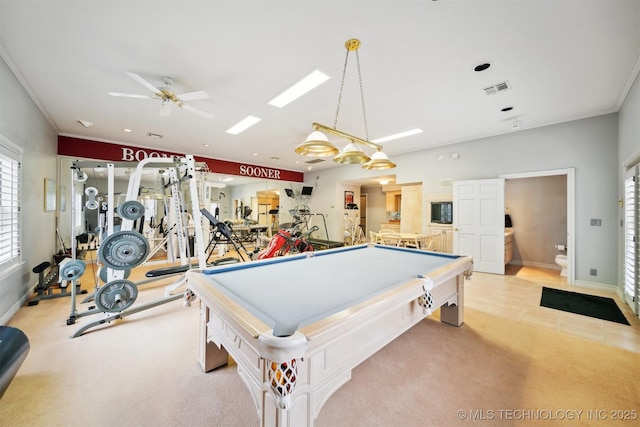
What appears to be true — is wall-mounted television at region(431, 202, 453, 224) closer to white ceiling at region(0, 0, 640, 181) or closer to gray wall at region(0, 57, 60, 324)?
white ceiling at region(0, 0, 640, 181)

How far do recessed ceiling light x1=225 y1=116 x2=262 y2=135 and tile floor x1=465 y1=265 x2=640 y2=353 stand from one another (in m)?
4.51

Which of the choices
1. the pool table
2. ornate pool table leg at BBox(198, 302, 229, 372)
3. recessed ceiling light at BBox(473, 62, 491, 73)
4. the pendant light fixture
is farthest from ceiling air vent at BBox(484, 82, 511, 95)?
ornate pool table leg at BBox(198, 302, 229, 372)

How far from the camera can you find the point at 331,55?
8.13ft

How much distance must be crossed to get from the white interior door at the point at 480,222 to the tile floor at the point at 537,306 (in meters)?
0.38

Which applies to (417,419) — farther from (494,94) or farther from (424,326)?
(494,94)

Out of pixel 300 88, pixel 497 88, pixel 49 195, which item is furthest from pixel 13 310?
pixel 497 88

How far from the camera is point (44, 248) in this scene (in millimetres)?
3932

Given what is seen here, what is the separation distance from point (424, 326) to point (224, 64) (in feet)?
12.3

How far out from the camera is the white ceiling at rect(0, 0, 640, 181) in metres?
1.96

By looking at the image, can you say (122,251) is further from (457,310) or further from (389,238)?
(389,238)

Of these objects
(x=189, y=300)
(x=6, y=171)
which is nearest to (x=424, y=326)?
(x=189, y=300)

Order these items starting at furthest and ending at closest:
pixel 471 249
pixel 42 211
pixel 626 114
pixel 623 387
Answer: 1. pixel 471 249
2. pixel 42 211
3. pixel 626 114
4. pixel 623 387

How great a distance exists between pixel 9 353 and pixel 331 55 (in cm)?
292

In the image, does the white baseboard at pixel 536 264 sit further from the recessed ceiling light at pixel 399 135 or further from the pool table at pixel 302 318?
the pool table at pixel 302 318
